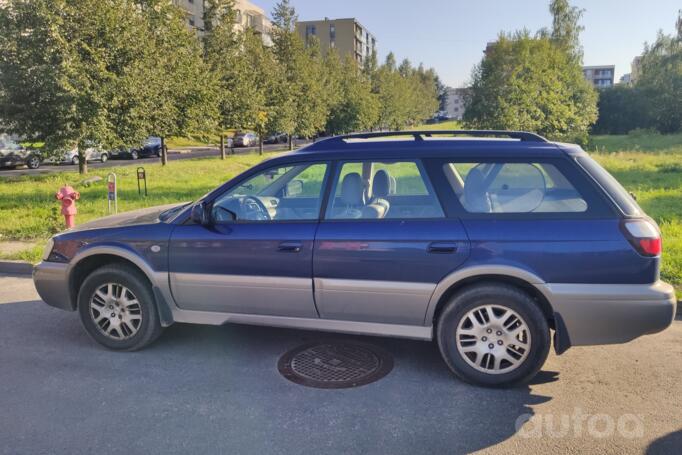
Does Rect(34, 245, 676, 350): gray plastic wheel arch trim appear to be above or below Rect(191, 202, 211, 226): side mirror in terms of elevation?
below

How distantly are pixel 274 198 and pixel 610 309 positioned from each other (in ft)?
9.09

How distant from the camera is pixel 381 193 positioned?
4.55 m

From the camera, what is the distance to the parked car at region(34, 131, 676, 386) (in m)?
3.79

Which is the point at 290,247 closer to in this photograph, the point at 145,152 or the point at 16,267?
the point at 16,267

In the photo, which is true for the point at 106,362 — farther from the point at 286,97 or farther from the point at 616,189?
the point at 286,97

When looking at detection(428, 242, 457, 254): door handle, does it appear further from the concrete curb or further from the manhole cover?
the concrete curb

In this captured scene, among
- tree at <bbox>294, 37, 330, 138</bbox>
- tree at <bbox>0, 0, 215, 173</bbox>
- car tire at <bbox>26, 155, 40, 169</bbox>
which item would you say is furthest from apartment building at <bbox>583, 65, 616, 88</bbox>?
tree at <bbox>0, 0, 215, 173</bbox>

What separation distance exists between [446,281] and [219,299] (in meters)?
1.81

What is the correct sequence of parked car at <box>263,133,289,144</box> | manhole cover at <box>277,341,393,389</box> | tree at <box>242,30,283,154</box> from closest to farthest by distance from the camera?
1. manhole cover at <box>277,341,393,389</box>
2. tree at <box>242,30,283,154</box>
3. parked car at <box>263,133,289,144</box>

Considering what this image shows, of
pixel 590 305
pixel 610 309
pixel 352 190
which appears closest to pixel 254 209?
pixel 352 190

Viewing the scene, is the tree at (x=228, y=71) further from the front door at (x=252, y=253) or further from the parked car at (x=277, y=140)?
the parked car at (x=277, y=140)

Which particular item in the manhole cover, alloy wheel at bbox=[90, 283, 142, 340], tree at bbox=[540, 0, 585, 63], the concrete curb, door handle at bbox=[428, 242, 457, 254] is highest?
tree at bbox=[540, 0, 585, 63]

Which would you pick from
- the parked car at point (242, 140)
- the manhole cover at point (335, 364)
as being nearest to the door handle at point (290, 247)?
the manhole cover at point (335, 364)

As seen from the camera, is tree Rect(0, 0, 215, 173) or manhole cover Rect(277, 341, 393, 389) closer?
manhole cover Rect(277, 341, 393, 389)
